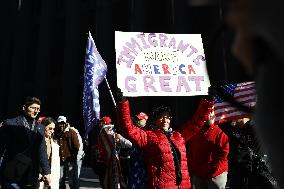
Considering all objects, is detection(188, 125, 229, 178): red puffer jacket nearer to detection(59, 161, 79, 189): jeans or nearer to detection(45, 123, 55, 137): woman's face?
detection(45, 123, 55, 137): woman's face

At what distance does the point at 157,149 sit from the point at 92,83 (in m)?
1.97

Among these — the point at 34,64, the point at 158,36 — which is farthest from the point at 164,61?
the point at 34,64

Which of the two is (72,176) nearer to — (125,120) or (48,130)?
(48,130)

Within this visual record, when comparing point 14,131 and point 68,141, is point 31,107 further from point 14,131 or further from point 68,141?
point 68,141

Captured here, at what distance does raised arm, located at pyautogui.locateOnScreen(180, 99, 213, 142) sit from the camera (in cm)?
436

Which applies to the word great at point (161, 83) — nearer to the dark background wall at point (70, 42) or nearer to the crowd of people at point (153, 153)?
the crowd of people at point (153, 153)

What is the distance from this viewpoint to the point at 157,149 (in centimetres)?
429

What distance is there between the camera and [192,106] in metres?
20.6

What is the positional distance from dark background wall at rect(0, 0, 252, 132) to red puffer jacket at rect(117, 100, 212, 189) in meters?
16.1

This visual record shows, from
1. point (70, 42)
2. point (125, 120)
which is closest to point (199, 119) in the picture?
point (125, 120)

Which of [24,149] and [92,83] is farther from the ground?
[92,83]

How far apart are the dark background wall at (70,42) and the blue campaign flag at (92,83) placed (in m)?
14.6

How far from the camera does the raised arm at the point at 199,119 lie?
14.3 ft

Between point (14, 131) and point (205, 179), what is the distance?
122 inches
